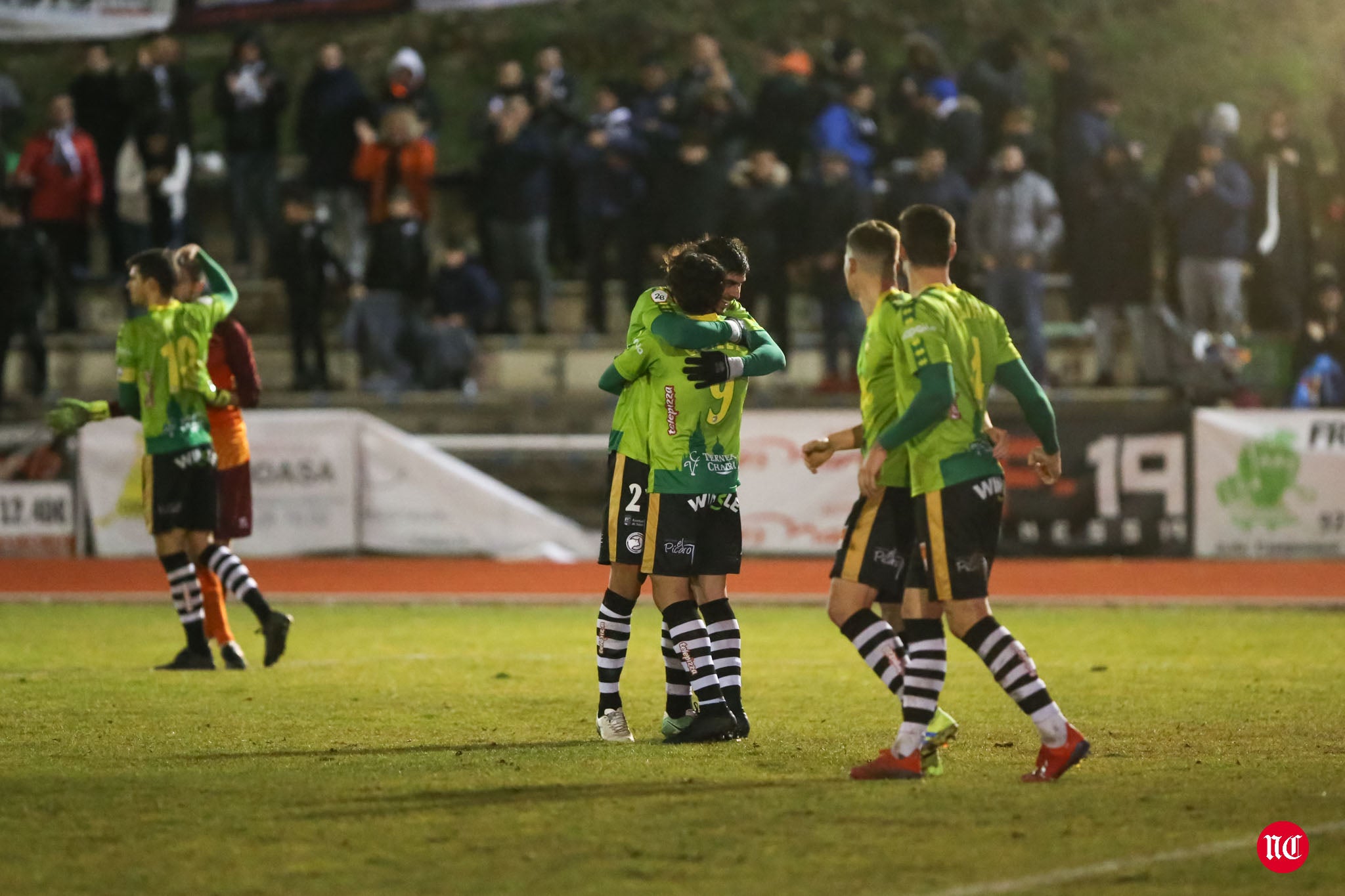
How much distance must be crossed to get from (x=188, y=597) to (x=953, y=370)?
591 centimetres

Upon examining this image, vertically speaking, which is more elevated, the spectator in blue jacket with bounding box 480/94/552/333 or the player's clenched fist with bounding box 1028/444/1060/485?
the spectator in blue jacket with bounding box 480/94/552/333

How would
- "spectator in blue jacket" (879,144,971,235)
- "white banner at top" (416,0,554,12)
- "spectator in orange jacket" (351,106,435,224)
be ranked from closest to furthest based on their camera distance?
"spectator in blue jacket" (879,144,971,235)
"spectator in orange jacket" (351,106,435,224)
"white banner at top" (416,0,554,12)

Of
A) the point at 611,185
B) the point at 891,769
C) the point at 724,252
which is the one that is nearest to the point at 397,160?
the point at 611,185

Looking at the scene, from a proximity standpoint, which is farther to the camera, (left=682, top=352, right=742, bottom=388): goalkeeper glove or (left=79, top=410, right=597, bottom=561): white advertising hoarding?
(left=79, top=410, right=597, bottom=561): white advertising hoarding


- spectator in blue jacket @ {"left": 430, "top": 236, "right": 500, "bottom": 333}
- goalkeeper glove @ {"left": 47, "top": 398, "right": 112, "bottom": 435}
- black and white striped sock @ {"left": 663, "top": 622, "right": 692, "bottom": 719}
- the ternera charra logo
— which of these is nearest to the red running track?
the ternera charra logo

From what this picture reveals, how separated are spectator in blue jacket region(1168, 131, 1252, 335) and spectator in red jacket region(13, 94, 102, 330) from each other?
1186 cm

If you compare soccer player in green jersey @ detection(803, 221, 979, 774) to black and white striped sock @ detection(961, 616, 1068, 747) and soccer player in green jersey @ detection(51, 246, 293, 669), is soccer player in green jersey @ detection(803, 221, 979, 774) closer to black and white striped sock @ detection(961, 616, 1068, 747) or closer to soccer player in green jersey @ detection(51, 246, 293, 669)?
black and white striped sock @ detection(961, 616, 1068, 747)

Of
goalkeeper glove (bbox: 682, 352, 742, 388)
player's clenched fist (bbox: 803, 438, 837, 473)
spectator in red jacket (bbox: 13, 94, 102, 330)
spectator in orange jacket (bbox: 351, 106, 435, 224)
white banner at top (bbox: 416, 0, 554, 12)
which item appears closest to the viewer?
player's clenched fist (bbox: 803, 438, 837, 473)

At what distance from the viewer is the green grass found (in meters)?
5.70

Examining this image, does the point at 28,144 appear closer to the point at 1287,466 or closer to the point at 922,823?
the point at 1287,466

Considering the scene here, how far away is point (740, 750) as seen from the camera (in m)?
8.13

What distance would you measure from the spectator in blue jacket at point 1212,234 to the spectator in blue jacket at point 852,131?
10.7 ft

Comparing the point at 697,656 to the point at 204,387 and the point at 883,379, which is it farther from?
the point at 204,387

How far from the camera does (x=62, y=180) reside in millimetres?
22016
